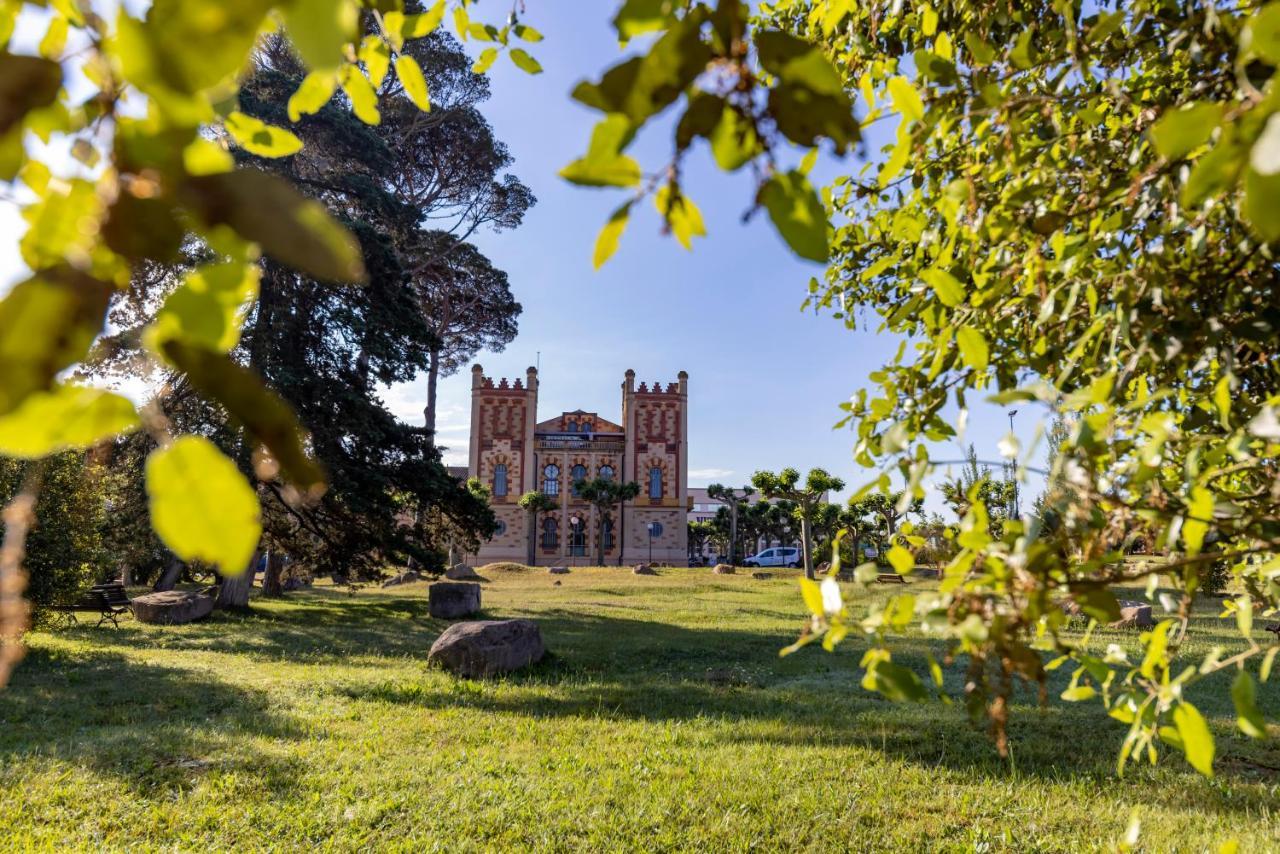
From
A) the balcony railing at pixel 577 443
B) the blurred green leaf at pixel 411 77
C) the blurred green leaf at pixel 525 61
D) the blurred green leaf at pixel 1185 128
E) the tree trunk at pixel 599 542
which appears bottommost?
the tree trunk at pixel 599 542

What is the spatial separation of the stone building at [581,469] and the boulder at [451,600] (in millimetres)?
24729

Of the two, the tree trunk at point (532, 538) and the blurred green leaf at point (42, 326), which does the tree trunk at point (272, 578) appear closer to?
the tree trunk at point (532, 538)

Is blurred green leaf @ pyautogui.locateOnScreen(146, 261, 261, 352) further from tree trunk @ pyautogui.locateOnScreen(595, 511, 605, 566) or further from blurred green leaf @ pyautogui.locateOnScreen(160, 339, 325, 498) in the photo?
tree trunk @ pyautogui.locateOnScreen(595, 511, 605, 566)

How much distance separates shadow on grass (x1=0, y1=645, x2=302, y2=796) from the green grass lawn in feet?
0.09

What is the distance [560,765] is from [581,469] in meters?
36.0

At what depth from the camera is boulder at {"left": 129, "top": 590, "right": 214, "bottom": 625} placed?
13258 millimetres

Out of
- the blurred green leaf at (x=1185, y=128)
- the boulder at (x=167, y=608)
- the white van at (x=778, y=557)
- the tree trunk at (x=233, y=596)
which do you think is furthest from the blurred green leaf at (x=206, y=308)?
the white van at (x=778, y=557)

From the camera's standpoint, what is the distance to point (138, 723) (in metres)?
6.27

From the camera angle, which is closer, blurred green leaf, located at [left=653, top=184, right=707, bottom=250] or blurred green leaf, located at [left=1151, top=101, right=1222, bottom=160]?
blurred green leaf, located at [left=1151, top=101, right=1222, bottom=160]

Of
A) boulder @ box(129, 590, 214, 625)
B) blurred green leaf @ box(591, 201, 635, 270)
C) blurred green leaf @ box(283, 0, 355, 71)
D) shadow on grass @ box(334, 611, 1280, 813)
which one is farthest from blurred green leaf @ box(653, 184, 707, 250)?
boulder @ box(129, 590, 214, 625)

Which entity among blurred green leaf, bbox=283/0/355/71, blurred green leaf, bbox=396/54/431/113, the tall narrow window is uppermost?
the tall narrow window

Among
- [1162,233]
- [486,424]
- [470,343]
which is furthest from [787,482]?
[1162,233]

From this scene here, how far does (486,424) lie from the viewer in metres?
40.9

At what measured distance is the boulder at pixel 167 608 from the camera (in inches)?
522
